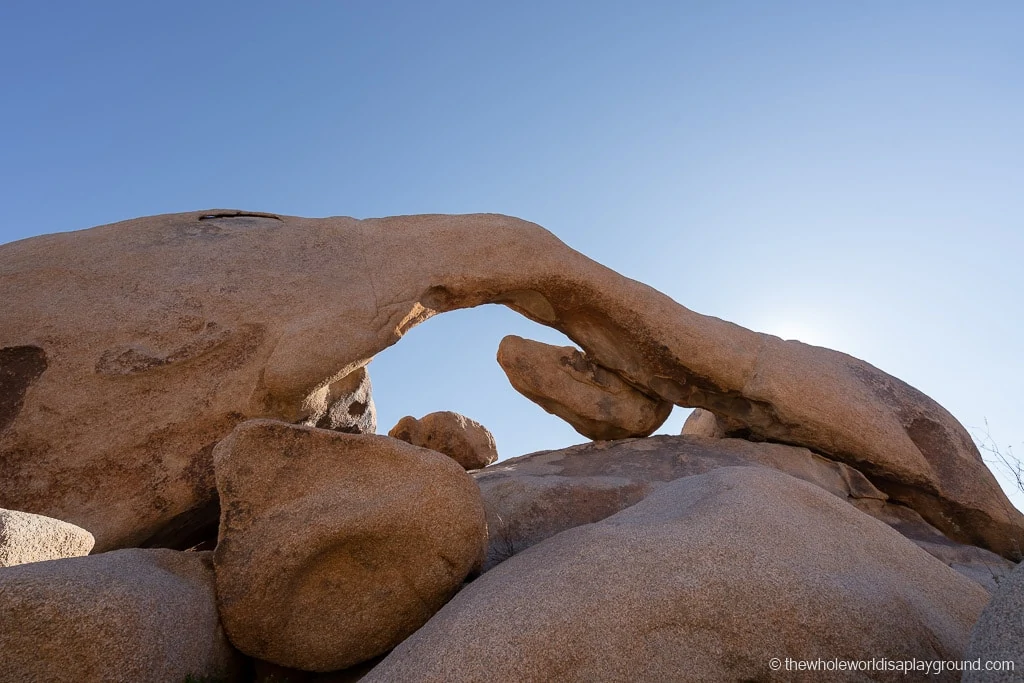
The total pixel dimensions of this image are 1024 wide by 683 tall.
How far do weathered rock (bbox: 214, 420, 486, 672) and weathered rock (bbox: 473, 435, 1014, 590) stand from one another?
1.43 metres

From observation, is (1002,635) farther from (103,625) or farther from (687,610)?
(103,625)

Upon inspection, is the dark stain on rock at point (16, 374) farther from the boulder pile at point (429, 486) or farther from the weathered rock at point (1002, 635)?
the weathered rock at point (1002, 635)

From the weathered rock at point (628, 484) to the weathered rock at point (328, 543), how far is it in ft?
4.69

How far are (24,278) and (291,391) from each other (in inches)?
90.0

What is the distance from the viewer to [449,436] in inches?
365

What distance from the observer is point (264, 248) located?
729 cm

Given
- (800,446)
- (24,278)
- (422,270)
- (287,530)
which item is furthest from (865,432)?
(24,278)

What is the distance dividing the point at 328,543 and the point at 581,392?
15.5 feet

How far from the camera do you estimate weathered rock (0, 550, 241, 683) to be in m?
3.70

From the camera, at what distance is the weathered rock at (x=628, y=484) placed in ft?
22.0

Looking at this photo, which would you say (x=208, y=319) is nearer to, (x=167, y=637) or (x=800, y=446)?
(x=167, y=637)

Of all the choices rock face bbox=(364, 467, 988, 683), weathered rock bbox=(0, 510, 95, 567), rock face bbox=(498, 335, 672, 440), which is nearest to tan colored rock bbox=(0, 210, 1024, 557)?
rock face bbox=(498, 335, 672, 440)

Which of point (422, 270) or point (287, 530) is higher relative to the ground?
point (422, 270)

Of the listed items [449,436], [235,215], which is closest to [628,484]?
[449,436]
